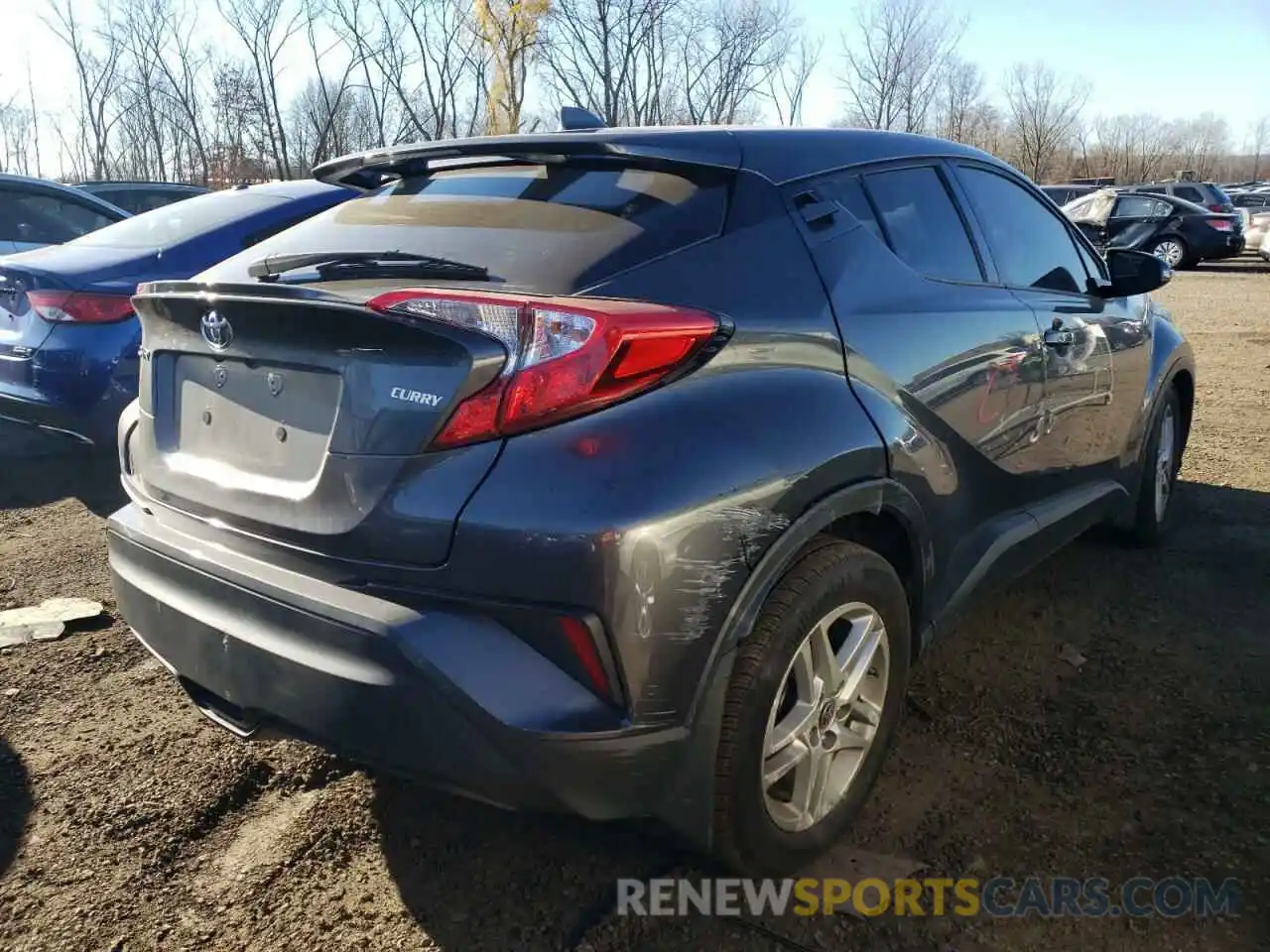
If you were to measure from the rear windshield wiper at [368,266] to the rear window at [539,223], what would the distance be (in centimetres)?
3

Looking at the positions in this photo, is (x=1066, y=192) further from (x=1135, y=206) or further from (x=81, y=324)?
(x=81, y=324)

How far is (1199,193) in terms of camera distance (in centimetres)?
2308

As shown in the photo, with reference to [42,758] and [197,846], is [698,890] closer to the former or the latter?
[197,846]

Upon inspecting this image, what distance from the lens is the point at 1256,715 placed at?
301cm

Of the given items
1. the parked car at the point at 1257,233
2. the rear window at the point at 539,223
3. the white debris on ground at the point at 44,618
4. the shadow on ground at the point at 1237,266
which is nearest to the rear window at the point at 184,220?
the white debris on ground at the point at 44,618

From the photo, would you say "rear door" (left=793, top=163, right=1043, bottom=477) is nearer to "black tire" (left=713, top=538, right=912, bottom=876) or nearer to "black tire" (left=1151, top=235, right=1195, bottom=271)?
"black tire" (left=713, top=538, right=912, bottom=876)

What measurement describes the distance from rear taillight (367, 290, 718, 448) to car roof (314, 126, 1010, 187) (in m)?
0.60

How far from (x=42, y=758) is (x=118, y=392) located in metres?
2.40

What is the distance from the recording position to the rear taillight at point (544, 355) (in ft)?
5.92

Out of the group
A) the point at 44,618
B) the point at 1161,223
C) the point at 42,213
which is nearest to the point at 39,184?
the point at 42,213

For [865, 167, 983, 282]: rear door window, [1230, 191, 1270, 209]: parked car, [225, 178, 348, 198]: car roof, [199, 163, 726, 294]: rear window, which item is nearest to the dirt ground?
[199, 163, 726, 294]: rear window

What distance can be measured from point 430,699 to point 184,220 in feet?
15.3

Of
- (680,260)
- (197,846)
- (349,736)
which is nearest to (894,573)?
(680,260)

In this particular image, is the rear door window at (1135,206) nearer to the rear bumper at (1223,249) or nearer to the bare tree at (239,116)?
the rear bumper at (1223,249)
